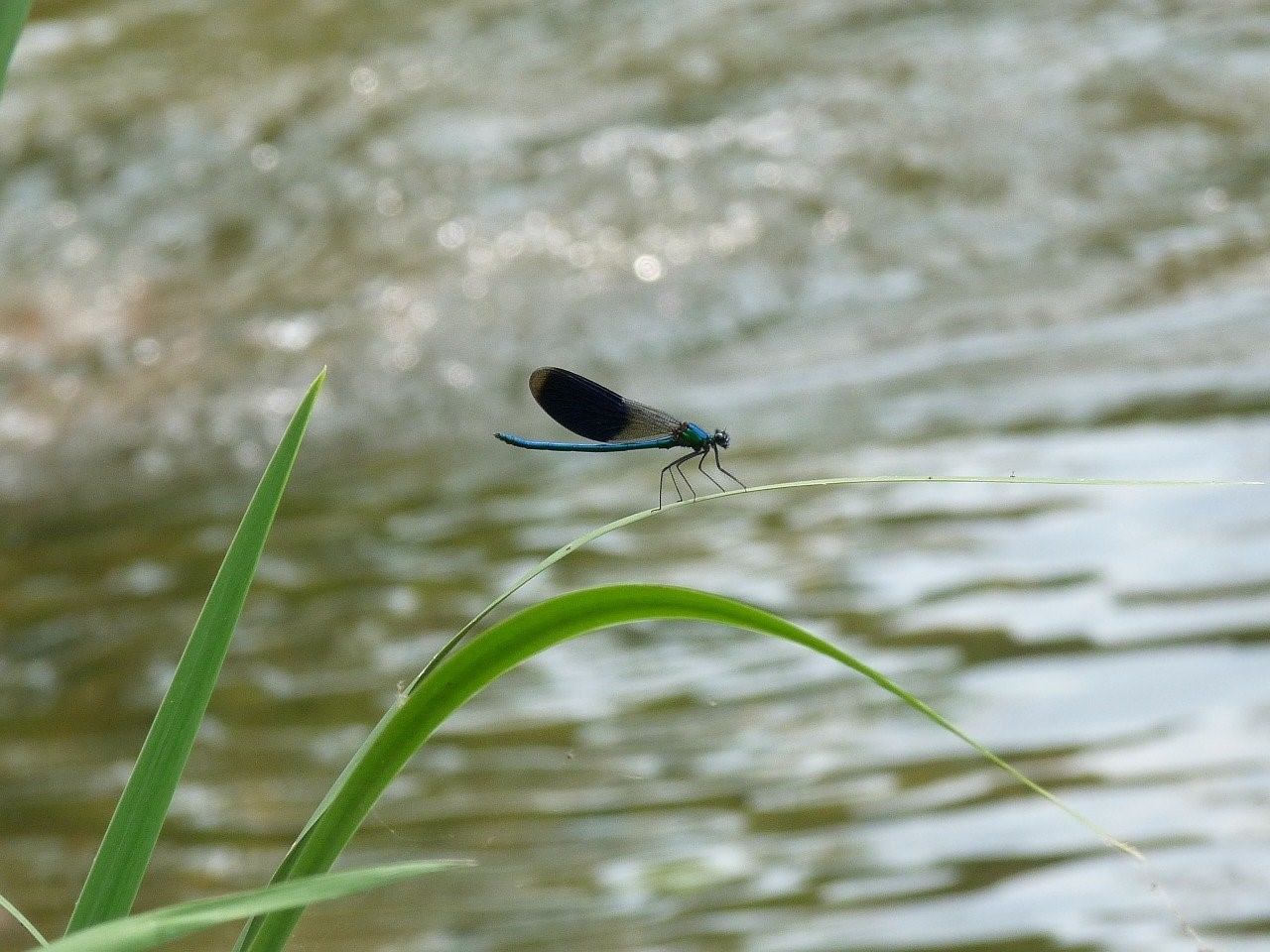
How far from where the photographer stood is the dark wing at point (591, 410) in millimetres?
1792

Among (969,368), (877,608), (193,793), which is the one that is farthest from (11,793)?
(969,368)

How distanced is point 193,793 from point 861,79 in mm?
4846

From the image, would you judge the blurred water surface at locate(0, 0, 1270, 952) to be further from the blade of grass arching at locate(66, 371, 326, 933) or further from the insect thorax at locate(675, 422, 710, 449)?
the blade of grass arching at locate(66, 371, 326, 933)

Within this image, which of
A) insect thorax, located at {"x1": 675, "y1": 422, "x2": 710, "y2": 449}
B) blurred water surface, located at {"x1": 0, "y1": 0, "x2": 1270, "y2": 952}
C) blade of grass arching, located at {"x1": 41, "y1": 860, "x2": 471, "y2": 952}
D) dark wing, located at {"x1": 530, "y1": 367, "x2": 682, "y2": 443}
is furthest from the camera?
blurred water surface, located at {"x1": 0, "y1": 0, "x2": 1270, "y2": 952}

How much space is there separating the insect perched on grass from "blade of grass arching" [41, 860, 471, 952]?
32.0 inches

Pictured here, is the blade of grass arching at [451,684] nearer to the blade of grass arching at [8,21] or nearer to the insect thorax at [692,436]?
the blade of grass arching at [8,21]

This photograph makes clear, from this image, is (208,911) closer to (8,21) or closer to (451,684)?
(451,684)

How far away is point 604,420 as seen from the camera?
195 centimetres

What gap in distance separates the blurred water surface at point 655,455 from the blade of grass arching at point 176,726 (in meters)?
1.72

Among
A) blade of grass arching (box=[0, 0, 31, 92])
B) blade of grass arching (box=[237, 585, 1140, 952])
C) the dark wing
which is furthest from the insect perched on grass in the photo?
blade of grass arching (box=[0, 0, 31, 92])

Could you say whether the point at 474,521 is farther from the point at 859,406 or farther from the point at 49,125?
the point at 49,125

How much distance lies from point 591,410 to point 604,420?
5cm

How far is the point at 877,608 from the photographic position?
3686 millimetres

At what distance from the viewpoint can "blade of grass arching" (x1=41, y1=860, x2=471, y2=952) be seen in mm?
848
